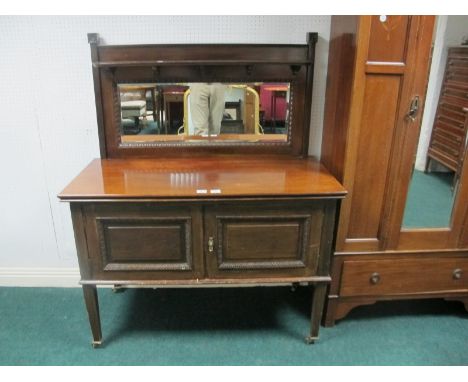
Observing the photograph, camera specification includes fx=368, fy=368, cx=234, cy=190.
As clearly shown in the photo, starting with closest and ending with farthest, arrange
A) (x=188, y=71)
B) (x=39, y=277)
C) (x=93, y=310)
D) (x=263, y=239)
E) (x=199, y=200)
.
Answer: (x=199, y=200) → (x=263, y=239) → (x=93, y=310) → (x=188, y=71) → (x=39, y=277)

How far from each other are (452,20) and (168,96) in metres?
1.25

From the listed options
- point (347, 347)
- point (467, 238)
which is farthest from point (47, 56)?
point (467, 238)

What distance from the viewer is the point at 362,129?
1.53 m

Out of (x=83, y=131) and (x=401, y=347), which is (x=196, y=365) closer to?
(x=401, y=347)

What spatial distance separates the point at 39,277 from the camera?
2.13 meters

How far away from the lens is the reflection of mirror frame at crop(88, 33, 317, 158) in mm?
1715

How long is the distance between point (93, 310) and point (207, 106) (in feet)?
3.57

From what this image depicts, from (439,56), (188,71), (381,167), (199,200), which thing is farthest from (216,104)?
(439,56)

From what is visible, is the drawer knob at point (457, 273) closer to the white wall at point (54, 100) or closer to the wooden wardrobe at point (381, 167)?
the wooden wardrobe at point (381, 167)

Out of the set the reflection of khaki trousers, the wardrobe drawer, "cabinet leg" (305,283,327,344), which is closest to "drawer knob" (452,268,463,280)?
the wardrobe drawer

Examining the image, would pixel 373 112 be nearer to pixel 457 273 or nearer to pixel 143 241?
pixel 457 273

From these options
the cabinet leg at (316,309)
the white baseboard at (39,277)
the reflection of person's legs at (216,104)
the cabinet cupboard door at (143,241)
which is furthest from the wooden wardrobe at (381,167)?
the white baseboard at (39,277)

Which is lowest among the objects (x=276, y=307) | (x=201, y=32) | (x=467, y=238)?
(x=276, y=307)

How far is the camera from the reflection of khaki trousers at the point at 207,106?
70.4 inches
